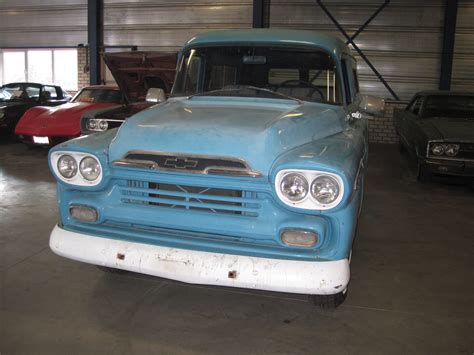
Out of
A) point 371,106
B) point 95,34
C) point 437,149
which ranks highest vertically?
point 95,34

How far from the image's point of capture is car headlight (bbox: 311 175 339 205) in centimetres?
244

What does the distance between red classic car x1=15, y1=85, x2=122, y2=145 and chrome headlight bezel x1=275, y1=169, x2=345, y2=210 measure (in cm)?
633

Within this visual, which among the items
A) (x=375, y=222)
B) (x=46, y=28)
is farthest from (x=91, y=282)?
(x=46, y=28)

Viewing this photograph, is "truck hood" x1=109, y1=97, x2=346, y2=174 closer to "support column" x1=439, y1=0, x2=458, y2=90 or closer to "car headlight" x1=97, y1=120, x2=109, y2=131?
"car headlight" x1=97, y1=120, x2=109, y2=131

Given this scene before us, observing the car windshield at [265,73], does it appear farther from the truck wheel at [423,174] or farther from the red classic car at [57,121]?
Answer: the red classic car at [57,121]

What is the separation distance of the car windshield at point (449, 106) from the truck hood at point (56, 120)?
5.75 meters

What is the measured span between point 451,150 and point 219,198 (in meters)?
4.85

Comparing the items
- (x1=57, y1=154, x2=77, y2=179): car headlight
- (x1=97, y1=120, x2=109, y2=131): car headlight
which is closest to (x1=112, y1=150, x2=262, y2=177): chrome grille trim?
(x1=57, y1=154, x2=77, y2=179): car headlight

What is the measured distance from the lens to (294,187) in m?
2.48

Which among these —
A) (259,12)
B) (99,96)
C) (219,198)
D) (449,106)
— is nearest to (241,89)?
(219,198)

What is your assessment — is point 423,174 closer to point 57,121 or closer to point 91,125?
point 91,125

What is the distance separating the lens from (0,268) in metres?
3.70

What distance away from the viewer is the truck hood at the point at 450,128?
20.8 feet

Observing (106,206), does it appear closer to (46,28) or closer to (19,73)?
(46,28)
